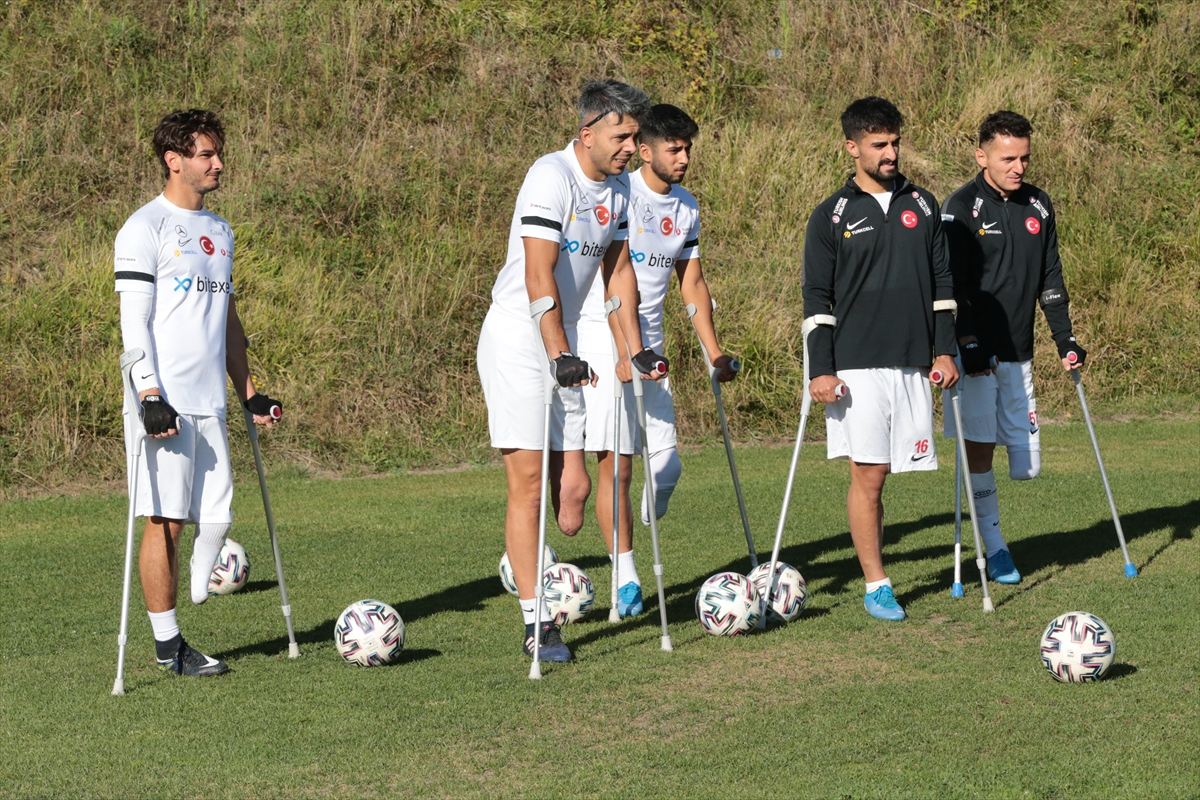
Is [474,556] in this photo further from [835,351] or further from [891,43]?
[891,43]

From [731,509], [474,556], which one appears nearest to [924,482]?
[731,509]

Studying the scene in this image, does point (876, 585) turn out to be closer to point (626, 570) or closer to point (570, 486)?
point (626, 570)

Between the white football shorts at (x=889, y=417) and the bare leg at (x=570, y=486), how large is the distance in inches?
50.2

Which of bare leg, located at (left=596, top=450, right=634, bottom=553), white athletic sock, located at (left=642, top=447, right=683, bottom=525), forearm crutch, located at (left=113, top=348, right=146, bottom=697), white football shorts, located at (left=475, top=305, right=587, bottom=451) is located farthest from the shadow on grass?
forearm crutch, located at (left=113, top=348, right=146, bottom=697)

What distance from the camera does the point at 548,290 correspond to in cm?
591

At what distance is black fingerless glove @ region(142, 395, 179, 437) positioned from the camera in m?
5.60

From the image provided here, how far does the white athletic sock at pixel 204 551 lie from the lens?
20.0 ft

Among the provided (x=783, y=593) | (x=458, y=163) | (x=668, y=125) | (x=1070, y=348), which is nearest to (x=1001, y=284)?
(x=1070, y=348)

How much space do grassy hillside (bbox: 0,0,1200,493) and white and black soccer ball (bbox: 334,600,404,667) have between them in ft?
23.4

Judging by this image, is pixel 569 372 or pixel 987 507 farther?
pixel 987 507

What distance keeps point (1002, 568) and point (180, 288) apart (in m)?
4.71

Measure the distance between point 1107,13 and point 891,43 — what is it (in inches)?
137

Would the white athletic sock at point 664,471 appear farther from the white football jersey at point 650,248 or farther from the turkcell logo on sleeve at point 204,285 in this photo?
the turkcell logo on sleeve at point 204,285

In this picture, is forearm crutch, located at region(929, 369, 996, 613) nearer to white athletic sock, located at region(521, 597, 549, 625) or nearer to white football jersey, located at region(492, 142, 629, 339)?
white football jersey, located at region(492, 142, 629, 339)
